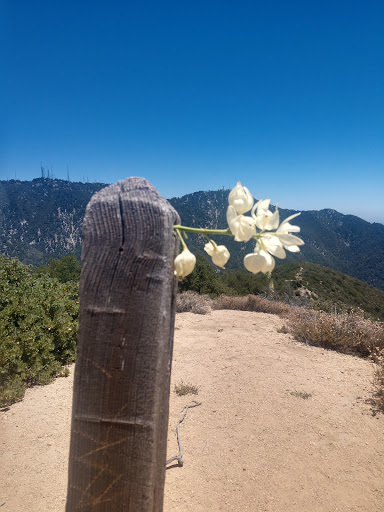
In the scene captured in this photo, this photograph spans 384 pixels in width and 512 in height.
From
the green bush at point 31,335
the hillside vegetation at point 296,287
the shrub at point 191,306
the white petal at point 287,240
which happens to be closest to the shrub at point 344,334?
the hillside vegetation at point 296,287

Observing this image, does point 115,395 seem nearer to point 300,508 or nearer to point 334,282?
point 300,508

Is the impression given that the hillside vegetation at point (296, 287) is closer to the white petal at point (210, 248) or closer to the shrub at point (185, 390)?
the shrub at point (185, 390)

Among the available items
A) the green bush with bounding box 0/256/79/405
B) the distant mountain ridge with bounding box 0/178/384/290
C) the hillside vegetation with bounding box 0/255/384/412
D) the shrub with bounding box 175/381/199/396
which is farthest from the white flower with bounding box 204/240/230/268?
the distant mountain ridge with bounding box 0/178/384/290

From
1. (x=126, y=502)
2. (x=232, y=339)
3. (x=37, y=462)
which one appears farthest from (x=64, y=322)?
(x=126, y=502)

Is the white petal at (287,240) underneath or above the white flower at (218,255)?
above

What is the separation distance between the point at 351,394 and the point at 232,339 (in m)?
2.28

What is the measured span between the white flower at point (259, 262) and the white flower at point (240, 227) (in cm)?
6

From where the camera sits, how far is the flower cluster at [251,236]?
98cm

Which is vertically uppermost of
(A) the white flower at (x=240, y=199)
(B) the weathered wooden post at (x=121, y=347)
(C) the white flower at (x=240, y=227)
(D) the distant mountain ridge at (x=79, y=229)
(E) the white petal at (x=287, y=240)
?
(D) the distant mountain ridge at (x=79, y=229)

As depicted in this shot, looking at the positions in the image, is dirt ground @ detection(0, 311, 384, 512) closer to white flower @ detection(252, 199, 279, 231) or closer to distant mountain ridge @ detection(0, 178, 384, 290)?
white flower @ detection(252, 199, 279, 231)

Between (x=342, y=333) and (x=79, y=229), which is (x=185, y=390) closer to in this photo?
(x=342, y=333)

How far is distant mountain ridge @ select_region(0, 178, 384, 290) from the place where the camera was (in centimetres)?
5112

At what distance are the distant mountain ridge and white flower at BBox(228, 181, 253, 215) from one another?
129 ft

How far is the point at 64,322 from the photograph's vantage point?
4551 millimetres
